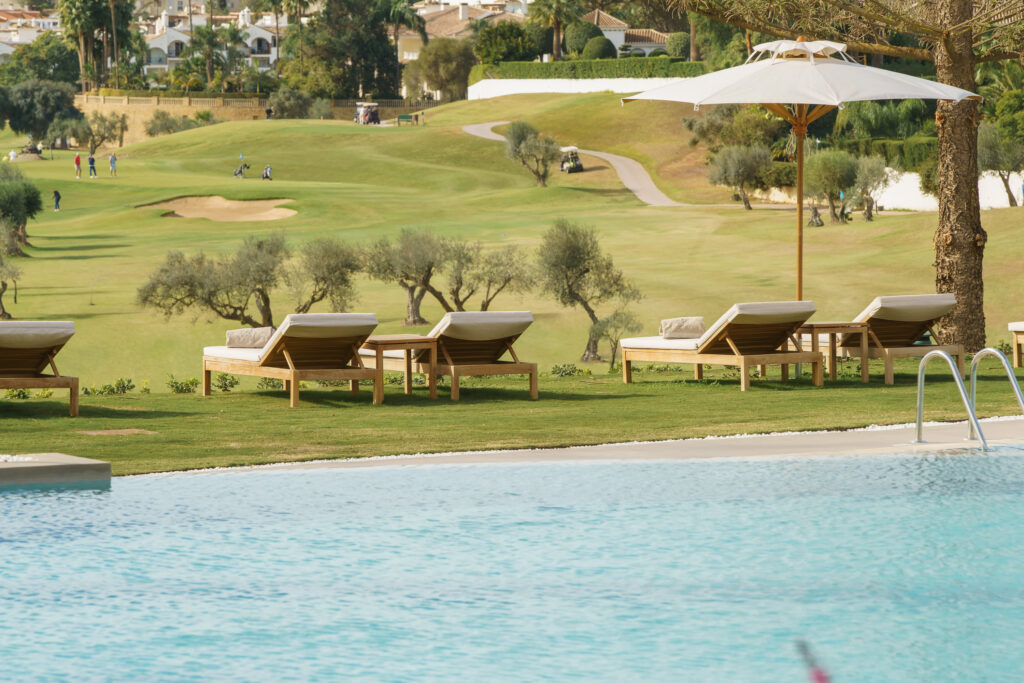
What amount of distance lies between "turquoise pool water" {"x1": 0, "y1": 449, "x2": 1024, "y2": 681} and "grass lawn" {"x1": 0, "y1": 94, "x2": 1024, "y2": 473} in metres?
1.01

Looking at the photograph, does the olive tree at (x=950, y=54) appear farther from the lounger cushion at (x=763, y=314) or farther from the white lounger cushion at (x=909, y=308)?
the lounger cushion at (x=763, y=314)

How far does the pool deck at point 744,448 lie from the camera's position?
738 cm

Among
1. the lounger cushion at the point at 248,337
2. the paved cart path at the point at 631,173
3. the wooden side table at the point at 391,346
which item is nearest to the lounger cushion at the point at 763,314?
the wooden side table at the point at 391,346

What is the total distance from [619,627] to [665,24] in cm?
9624

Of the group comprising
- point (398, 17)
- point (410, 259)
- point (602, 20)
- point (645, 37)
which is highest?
point (398, 17)

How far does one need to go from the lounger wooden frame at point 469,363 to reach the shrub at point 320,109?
7585 cm

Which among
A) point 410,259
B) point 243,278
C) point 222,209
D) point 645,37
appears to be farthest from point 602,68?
point 243,278

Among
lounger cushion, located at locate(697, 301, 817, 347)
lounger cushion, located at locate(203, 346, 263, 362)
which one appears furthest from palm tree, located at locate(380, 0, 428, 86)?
lounger cushion, located at locate(697, 301, 817, 347)

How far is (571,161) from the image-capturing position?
5622 centimetres

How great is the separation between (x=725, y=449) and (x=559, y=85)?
7140 centimetres

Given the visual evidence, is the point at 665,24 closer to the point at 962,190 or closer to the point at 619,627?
the point at 962,190

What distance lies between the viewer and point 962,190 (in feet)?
43.4

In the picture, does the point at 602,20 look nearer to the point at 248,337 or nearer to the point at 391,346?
the point at 248,337

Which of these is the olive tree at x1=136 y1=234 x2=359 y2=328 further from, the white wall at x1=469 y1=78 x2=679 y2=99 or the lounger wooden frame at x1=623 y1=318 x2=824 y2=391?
the white wall at x1=469 y1=78 x2=679 y2=99
